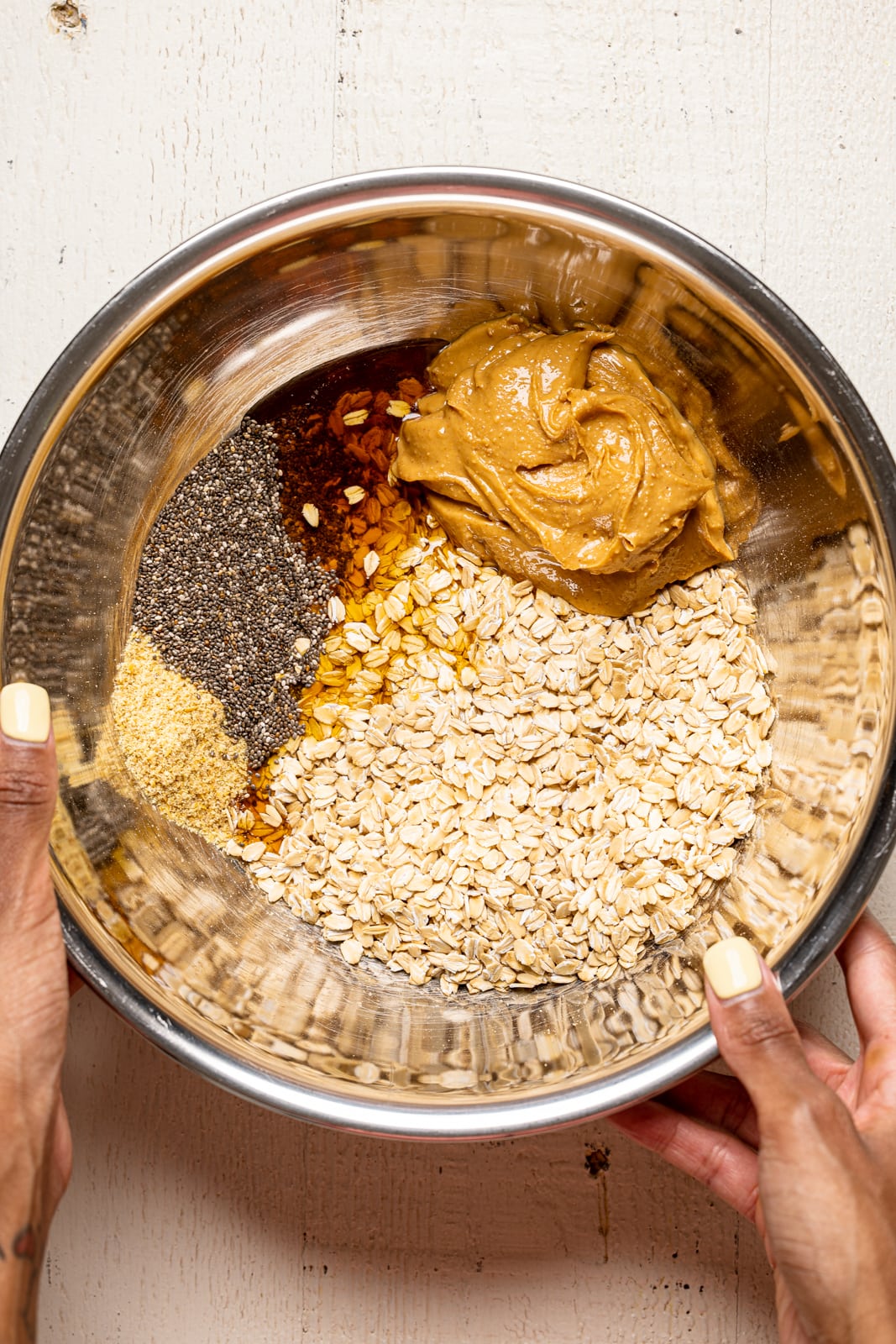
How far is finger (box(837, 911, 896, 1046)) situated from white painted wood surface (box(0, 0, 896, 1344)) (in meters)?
0.17

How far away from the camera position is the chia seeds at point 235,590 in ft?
4.56

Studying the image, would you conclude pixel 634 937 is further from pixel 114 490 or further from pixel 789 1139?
pixel 114 490

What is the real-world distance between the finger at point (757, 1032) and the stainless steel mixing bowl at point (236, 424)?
0.14 meters

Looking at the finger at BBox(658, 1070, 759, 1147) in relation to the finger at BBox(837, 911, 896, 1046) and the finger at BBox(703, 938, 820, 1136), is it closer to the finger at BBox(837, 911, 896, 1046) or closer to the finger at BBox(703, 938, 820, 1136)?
the finger at BBox(837, 911, 896, 1046)

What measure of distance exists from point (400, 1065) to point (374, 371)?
3.23 feet

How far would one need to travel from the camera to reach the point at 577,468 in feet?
4.34

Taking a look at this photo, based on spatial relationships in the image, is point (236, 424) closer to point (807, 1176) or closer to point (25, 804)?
point (25, 804)

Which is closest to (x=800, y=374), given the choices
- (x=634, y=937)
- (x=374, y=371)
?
(x=374, y=371)

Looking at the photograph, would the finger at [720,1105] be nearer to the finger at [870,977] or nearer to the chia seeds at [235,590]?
the finger at [870,977]

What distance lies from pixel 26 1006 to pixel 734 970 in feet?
2.47

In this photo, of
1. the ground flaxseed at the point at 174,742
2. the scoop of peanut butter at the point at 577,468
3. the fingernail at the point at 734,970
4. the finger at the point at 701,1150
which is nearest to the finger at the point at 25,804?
the ground flaxseed at the point at 174,742

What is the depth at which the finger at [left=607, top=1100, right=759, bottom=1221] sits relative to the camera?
132cm

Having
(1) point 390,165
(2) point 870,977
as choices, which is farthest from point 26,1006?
(1) point 390,165

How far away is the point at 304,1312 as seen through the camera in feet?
4.80
